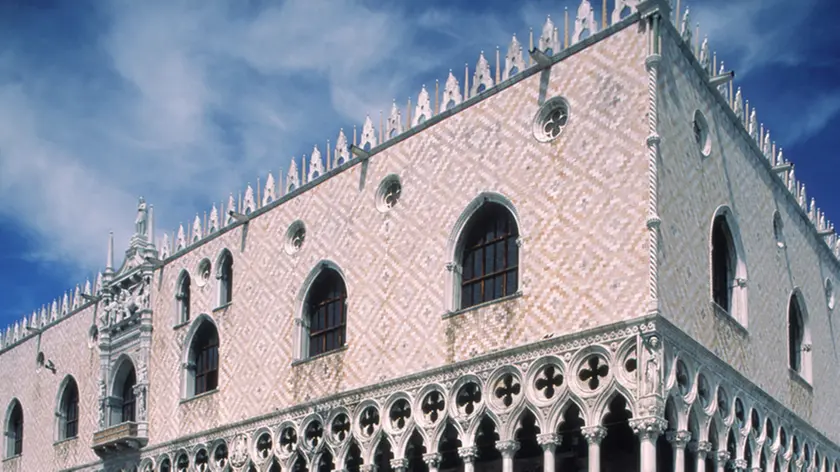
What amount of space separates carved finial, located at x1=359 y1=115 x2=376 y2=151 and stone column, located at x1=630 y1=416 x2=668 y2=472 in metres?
8.33

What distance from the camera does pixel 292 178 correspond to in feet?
74.6

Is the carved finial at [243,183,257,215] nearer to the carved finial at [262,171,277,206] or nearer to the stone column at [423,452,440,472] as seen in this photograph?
the carved finial at [262,171,277,206]

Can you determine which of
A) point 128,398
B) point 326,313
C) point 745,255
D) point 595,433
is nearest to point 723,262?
point 745,255

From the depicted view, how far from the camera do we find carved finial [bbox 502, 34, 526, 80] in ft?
58.7

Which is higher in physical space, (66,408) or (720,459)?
(66,408)

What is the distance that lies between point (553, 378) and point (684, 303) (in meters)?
2.23

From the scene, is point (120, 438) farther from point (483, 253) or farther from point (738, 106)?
point (738, 106)

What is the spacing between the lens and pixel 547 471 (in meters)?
15.6

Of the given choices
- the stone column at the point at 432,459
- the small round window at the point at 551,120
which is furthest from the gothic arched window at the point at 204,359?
the small round window at the point at 551,120

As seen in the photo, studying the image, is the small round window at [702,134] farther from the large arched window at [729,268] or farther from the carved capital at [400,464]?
the carved capital at [400,464]

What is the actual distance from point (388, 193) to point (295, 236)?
10.0ft

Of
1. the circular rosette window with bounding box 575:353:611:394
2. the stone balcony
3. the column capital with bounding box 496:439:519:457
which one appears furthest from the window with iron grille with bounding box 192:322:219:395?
the circular rosette window with bounding box 575:353:611:394

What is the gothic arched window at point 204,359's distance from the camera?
23922 mm

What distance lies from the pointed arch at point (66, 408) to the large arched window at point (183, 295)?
590 centimetres
